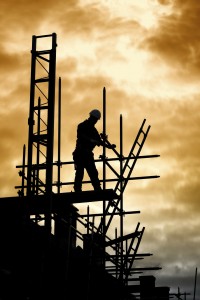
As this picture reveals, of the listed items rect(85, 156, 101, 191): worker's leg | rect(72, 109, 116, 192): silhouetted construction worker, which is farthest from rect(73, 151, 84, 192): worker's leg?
rect(85, 156, 101, 191): worker's leg

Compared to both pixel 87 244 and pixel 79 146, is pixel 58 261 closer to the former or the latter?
pixel 87 244

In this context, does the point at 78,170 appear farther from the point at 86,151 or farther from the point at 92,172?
the point at 86,151

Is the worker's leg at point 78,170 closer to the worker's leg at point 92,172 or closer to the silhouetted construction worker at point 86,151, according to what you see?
the silhouetted construction worker at point 86,151

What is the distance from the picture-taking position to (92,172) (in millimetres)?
18375

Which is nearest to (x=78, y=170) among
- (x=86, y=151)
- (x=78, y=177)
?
(x=78, y=177)

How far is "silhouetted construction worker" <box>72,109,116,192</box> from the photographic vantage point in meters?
18.1

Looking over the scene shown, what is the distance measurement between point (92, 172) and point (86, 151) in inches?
22.1

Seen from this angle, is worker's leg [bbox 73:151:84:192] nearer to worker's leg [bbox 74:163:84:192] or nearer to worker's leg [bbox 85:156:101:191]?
worker's leg [bbox 74:163:84:192]

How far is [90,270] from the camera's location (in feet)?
50.3

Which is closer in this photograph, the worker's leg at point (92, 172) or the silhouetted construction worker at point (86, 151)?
the silhouetted construction worker at point (86, 151)

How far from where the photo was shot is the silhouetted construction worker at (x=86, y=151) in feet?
59.5

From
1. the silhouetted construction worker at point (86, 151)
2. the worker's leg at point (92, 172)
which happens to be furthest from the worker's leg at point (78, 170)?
the worker's leg at point (92, 172)

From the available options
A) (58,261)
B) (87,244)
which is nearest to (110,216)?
(87,244)

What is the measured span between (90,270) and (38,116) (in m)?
5.13
